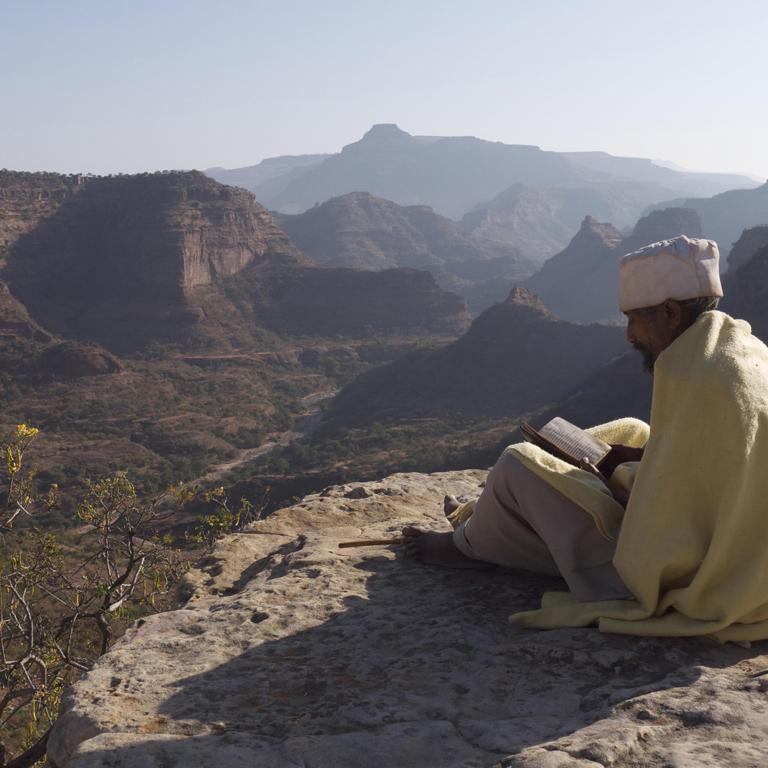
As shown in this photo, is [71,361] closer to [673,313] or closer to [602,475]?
[602,475]

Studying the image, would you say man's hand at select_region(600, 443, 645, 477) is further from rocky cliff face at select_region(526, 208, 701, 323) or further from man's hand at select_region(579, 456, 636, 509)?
rocky cliff face at select_region(526, 208, 701, 323)

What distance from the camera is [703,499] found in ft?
7.92

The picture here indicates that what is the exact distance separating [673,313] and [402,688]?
1494 mm

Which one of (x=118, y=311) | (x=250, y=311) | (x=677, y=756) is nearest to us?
(x=677, y=756)

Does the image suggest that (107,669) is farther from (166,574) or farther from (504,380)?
(504,380)

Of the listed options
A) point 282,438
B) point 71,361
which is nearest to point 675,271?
point 282,438

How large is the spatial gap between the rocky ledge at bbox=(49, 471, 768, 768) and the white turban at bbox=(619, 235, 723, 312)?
44.6 inches

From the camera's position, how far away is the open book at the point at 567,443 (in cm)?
306

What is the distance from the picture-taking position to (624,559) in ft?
8.21

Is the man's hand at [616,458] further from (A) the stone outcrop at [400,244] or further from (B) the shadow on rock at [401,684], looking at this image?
(A) the stone outcrop at [400,244]

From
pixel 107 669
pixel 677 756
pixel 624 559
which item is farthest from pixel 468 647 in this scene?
pixel 107 669

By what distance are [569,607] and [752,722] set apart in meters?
0.75

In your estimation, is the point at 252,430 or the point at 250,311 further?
the point at 250,311

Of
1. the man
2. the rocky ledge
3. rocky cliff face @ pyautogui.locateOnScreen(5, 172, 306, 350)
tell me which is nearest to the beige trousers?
the man
